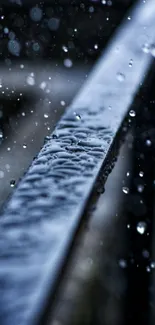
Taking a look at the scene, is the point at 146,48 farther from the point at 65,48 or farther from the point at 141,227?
the point at 65,48

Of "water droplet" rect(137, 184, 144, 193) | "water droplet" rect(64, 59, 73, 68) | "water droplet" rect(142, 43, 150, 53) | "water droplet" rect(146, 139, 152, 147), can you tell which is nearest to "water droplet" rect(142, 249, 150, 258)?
"water droplet" rect(137, 184, 144, 193)

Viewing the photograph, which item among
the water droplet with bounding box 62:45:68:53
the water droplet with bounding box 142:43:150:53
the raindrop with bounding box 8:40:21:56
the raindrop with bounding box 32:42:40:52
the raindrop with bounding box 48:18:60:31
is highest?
the raindrop with bounding box 48:18:60:31

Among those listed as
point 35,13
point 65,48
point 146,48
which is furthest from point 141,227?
point 35,13

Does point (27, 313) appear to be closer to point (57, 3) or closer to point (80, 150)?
point (80, 150)

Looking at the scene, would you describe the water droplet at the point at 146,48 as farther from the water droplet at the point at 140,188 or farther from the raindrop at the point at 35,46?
the raindrop at the point at 35,46

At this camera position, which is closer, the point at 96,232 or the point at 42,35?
the point at 42,35

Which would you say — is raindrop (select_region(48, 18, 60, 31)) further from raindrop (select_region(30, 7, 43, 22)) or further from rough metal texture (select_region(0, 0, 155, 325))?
rough metal texture (select_region(0, 0, 155, 325))

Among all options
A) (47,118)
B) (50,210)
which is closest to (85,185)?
(50,210)

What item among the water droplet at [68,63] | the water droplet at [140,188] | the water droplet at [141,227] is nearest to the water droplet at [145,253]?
the water droplet at [141,227]
